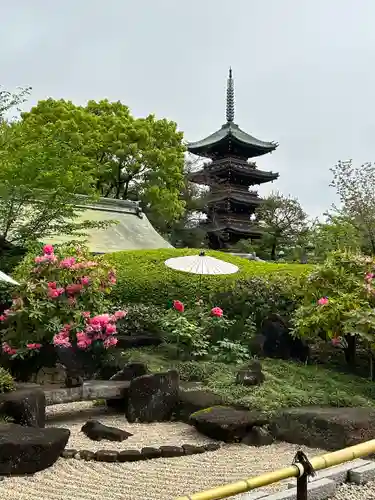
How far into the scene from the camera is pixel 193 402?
19.7 ft

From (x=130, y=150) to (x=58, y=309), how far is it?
18.5 meters

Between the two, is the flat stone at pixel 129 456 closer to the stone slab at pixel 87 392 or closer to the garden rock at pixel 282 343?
the stone slab at pixel 87 392

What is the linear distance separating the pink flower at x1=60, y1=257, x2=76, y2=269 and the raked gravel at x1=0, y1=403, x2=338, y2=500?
215 centimetres

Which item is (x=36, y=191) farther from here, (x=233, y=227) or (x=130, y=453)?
(x=233, y=227)

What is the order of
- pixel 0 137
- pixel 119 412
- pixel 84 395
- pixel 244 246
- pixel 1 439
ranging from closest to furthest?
1. pixel 1 439
2. pixel 84 395
3. pixel 119 412
4. pixel 0 137
5. pixel 244 246

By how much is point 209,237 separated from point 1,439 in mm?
29266

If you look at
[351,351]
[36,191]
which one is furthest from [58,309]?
[351,351]

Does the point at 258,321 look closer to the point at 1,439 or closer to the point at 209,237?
the point at 1,439

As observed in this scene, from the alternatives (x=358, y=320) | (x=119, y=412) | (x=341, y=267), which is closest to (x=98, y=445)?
(x=119, y=412)

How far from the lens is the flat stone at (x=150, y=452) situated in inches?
181

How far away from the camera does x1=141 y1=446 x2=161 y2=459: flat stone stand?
461cm

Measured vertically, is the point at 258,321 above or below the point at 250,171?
below

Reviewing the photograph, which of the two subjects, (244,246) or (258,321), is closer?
(258,321)

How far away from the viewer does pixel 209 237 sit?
33000mm
